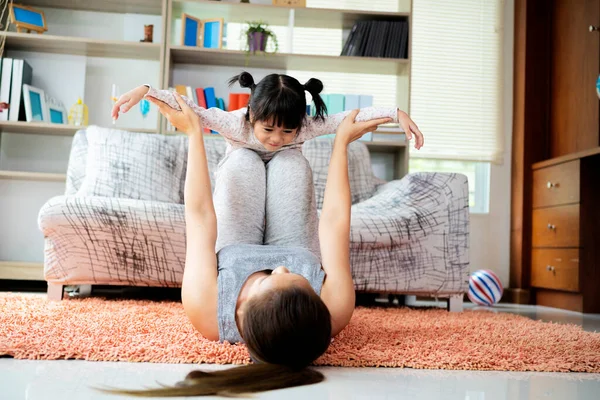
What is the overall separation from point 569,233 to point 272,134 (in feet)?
6.92

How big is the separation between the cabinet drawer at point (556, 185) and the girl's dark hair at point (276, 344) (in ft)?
8.04

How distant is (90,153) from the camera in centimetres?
288

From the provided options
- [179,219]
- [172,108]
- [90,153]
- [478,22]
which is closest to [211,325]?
[172,108]

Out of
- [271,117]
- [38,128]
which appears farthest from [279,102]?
[38,128]

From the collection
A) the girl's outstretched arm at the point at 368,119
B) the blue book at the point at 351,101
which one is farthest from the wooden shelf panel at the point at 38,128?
the girl's outstretched arm at the point at 368,119

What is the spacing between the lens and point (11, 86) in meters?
3.51

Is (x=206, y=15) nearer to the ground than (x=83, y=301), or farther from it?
farther from it

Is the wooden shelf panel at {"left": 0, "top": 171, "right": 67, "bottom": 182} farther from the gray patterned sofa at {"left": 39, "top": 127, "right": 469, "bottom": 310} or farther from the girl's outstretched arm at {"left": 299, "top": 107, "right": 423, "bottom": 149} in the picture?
the girl's outstretched arm at {"left": 299, "top": 107, "right": 423, "bottom": 149}

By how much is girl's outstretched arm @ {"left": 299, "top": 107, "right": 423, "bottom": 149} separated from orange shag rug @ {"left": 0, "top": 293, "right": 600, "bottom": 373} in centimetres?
53

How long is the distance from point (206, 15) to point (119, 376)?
3.06 m

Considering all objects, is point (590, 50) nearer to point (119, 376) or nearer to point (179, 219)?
point (179, 219)

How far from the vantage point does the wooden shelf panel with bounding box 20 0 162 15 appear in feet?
12.3

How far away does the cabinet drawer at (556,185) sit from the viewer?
10.3ft

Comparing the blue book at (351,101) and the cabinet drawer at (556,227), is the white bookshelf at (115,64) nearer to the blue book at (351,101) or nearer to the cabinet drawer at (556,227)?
the blue book at (351,101)
